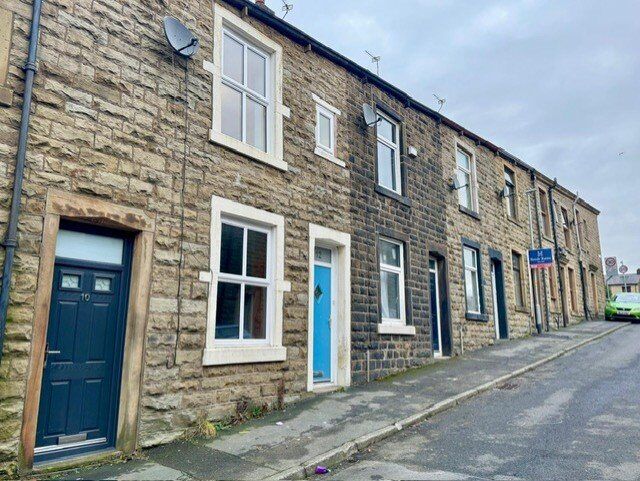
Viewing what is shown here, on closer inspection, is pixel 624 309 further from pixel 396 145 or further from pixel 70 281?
pixel 70 281

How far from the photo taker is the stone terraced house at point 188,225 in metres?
5.10

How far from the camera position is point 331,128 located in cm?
941

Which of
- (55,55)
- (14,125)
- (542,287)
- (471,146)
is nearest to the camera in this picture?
(14,125)

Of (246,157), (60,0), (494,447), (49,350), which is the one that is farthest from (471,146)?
(49,350)

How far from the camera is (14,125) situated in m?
5.02

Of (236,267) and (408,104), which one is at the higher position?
(408,104)

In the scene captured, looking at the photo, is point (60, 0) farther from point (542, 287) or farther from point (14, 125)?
point (542, 287)

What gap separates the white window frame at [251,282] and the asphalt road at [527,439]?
2206mm

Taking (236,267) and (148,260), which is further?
(236,267)

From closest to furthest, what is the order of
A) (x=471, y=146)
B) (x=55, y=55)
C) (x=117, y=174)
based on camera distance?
(x=55, y=55)
(x=117, y=174)
(x=471, y=146)

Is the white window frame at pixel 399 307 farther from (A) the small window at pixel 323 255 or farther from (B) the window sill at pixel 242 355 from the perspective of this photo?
(B) the window sill at pixel 242 355

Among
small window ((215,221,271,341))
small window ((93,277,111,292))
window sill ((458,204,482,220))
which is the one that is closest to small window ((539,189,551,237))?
window sill ((458,204,482,220))

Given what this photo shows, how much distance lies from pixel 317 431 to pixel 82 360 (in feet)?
9.71

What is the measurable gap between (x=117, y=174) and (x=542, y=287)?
15640mm
